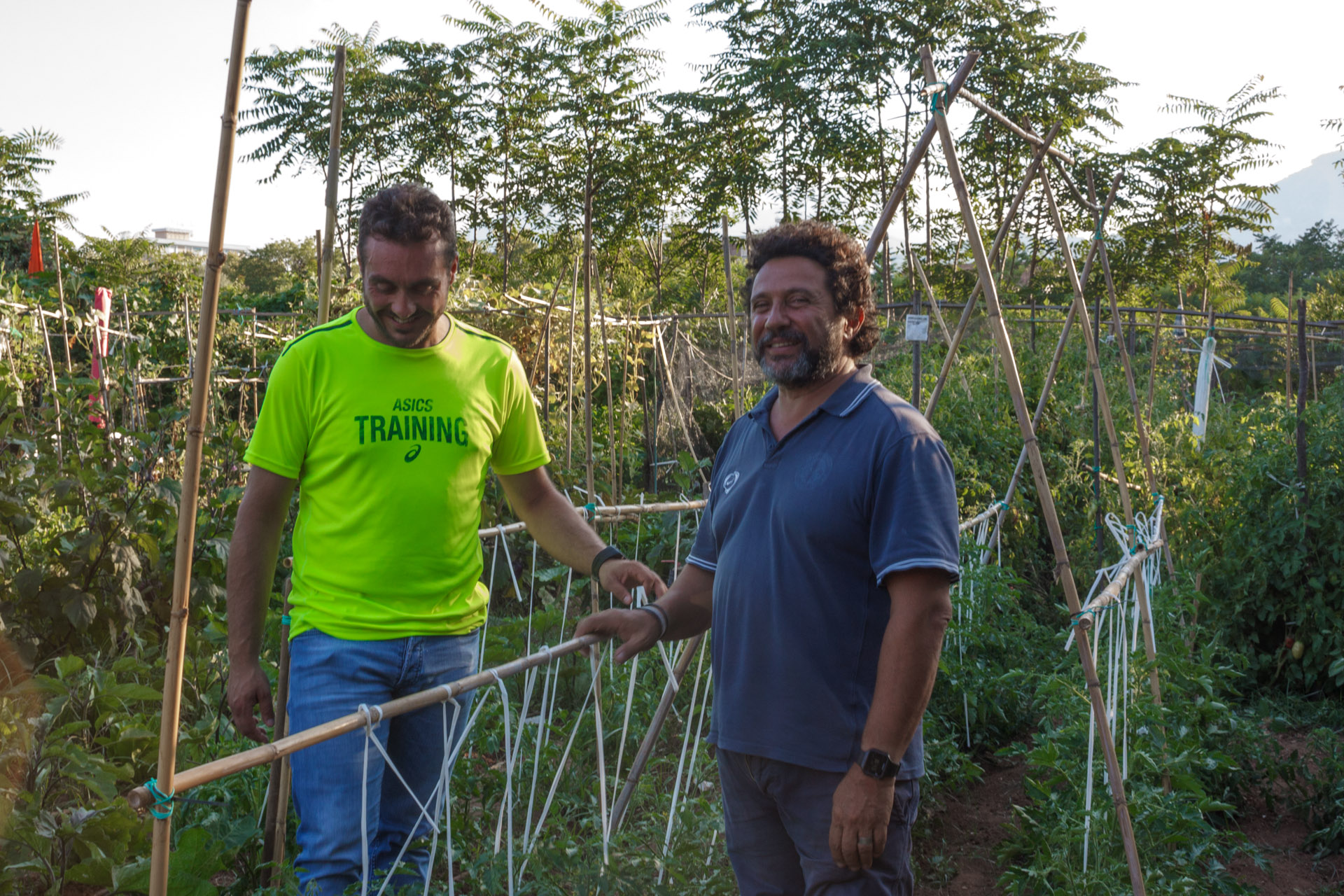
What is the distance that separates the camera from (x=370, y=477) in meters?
1.93

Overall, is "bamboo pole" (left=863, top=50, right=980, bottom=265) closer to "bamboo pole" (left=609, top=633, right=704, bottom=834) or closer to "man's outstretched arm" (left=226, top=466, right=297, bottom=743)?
"bamboo pole" (left=609, top=633, right=704, bottom=834)

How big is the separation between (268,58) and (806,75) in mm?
5672

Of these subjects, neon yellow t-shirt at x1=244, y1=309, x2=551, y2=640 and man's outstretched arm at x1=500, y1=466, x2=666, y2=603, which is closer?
neon yellow t-shirt at x1=244, y1=309, x2=551, y2=640

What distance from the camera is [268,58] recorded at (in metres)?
10.4

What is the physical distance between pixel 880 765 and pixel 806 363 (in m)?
0.70

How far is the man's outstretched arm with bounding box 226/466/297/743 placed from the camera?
6.19 ft

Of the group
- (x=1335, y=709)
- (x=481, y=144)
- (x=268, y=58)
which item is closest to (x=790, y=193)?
(x=481, y=144)

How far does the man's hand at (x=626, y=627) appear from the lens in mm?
1902

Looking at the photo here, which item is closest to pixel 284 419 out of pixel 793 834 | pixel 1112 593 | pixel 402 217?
pixel 402 217

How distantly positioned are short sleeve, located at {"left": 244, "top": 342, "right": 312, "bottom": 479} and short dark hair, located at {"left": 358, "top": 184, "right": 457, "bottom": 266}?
0.26 metres

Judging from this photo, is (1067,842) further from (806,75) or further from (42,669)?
(806,75)

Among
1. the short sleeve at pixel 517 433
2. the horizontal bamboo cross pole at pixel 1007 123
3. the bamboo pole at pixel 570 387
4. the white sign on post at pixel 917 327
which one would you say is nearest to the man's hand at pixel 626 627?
the short sleeve at pixel 517 433

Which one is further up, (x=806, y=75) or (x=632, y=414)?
(x=806, y=75)

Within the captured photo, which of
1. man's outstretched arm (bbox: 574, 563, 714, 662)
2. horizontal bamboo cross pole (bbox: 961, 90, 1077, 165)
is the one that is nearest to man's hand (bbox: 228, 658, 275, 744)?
man's outstretched arm (bbox: 574, 563, 714, 662)
